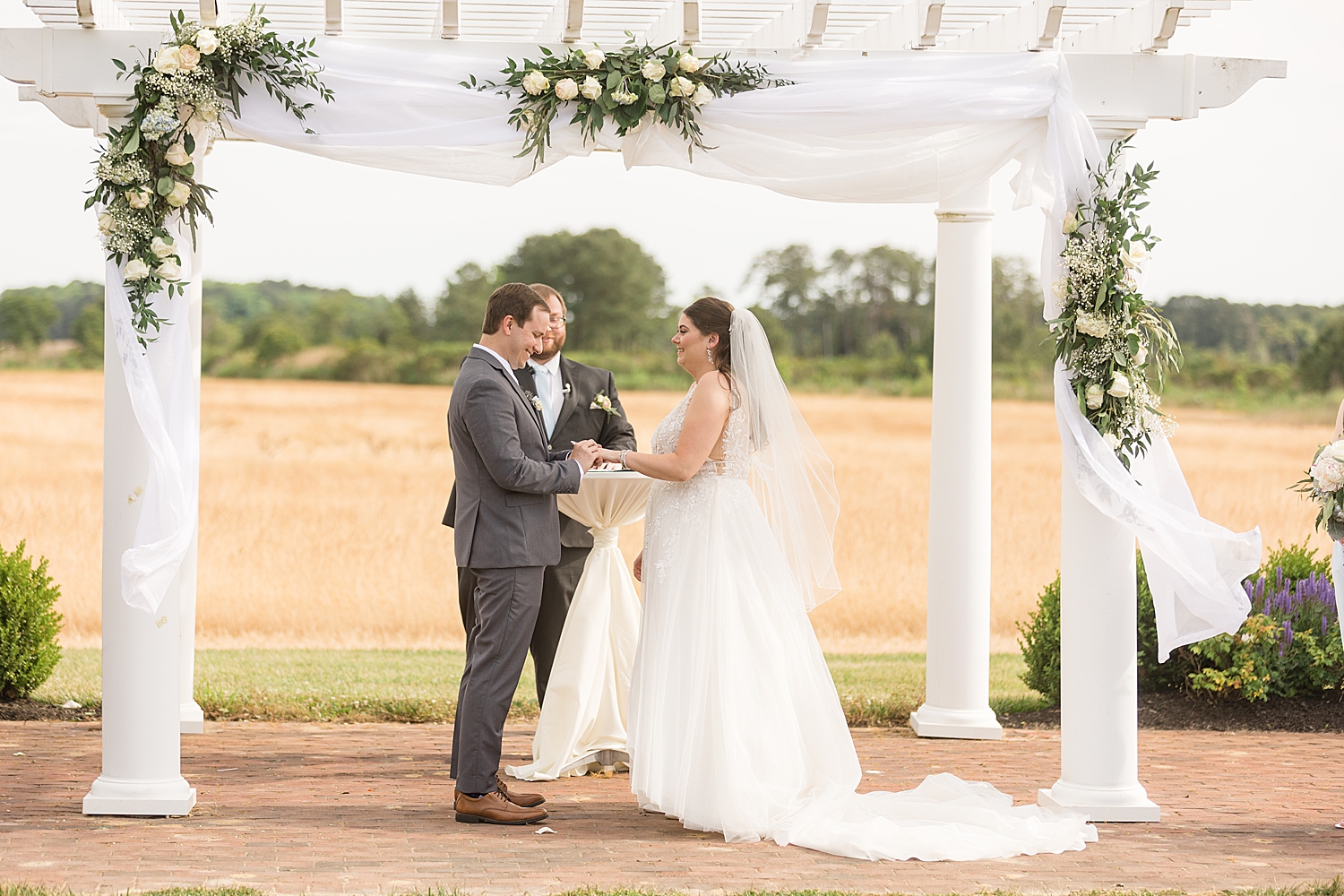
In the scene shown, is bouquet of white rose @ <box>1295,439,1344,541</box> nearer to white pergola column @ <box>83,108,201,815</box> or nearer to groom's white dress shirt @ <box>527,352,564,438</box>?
groom's white dress shirt @ <box>527,352,564,438</box>

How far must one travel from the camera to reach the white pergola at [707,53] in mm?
5262

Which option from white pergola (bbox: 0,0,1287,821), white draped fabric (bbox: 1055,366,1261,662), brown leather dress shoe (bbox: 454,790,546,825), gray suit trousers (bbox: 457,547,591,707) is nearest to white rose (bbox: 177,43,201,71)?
white pergola (bbox: 0,0,1287,821)

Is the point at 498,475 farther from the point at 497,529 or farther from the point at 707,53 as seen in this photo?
the point at 707,53

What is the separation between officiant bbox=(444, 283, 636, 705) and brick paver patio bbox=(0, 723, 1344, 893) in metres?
0.73

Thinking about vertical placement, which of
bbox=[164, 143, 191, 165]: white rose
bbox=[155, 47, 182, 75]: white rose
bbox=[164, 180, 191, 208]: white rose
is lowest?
bbox=[164, 180, 191, 208]: white rose

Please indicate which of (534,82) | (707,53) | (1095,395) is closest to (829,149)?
(707,53)

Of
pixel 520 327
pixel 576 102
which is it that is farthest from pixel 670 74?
pixel 520 327

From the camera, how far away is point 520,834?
509 centimetres

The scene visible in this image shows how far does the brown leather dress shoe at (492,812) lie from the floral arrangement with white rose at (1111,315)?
2.73 meters

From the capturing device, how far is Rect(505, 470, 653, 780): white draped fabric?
243 inches

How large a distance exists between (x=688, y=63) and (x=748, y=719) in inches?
99.4

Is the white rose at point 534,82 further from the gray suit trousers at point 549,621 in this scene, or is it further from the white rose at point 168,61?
the gray suit trousers at point 549,621

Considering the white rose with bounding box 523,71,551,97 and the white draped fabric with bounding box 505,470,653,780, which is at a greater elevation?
the white rose with bounding box 523,71,551,97

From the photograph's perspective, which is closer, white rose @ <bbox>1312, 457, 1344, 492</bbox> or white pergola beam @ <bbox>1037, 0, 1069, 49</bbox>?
white rose @ <bbox>1312, 457, 1344, 492</bbox>
